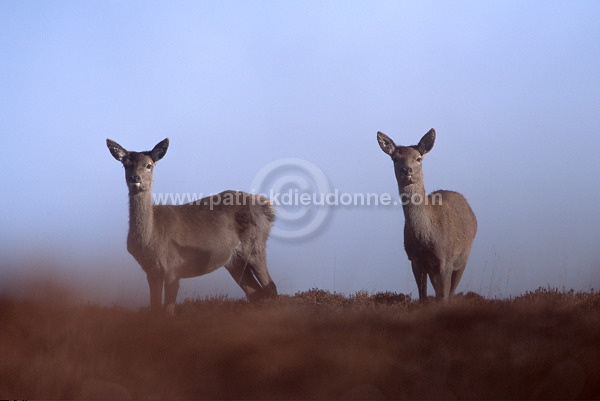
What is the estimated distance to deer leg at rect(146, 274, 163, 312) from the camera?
11461 millimetres

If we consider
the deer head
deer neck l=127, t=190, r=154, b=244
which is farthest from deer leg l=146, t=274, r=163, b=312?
the deer head

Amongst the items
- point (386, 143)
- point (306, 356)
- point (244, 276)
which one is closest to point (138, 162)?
point (244, 276)

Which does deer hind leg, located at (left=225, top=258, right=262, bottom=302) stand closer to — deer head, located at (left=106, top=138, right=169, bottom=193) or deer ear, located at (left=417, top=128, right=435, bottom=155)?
deer head, located at (left=106, top=138, right=169, bottom=193)

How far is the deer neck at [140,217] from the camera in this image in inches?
467

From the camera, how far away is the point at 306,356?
7.43m

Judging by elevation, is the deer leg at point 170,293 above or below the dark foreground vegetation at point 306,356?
above

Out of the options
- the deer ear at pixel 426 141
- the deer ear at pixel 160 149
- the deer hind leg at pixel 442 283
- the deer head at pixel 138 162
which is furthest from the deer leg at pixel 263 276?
the deer ear at pixel 426 141

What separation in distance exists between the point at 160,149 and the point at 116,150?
767 mm

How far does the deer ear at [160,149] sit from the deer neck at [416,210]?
14.0 feet

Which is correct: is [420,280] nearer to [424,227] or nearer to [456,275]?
[424,227]

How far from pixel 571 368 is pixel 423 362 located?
1.48m

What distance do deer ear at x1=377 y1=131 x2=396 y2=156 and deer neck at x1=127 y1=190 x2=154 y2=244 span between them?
166 inches

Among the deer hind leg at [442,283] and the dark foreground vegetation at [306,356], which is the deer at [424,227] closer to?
the deer hind leg at [442,283]

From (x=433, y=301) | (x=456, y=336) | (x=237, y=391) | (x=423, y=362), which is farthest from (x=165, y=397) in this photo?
(x=433, y=301)
